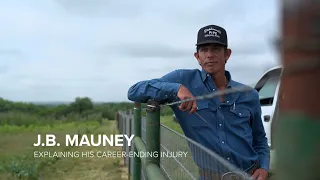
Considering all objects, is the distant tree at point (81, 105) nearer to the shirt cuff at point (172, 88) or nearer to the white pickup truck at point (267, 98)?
the white pickup truck at point (267, 98)

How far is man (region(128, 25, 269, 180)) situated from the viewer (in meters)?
2.12

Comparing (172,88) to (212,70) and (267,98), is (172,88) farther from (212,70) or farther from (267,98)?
(267,98)

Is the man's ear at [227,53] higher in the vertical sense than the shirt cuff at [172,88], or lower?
higher

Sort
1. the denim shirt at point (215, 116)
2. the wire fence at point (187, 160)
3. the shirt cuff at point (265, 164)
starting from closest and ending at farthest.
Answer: the wire fence at point (187, 160)
the denim shirt at point (215, 116)
the shirt cuff at point (265, 164)

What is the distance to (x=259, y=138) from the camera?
241cm

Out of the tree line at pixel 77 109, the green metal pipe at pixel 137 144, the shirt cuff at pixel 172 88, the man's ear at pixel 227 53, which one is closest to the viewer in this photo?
the shirt cuff at pixel 172 88

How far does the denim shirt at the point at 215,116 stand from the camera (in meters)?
2.11

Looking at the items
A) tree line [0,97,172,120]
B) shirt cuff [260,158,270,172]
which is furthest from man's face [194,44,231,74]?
tree line [0,97,172,120]

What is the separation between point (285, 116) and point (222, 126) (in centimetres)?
173

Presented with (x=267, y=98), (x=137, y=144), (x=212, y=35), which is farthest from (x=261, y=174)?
(x=267, y=98)

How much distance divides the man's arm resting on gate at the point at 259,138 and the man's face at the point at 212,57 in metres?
0.25

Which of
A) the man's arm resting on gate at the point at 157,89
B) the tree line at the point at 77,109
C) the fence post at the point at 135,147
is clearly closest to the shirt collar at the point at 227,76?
the man's arm resting on gate at the point at 157,89

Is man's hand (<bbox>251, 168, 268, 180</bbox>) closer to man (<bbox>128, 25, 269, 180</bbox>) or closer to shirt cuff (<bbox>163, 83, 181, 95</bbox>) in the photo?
man (<bbox>128, 25, 269, 180</bbox>)

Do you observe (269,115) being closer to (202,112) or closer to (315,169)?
(202,112)
